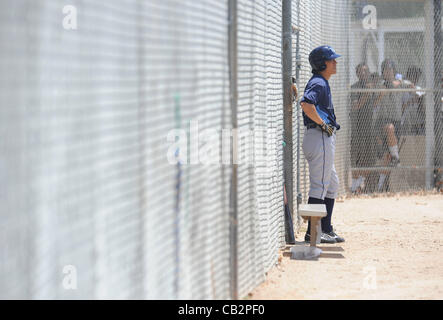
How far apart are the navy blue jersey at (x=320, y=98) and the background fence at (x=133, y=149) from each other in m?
0.61

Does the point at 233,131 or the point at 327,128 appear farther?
the point at 327,128

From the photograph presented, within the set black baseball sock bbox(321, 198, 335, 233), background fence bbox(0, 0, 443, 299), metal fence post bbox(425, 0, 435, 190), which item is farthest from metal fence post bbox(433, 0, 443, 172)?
background fence bbox(0, 0, 443, 299)

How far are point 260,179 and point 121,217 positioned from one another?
105 inches

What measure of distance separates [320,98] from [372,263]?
5.75 feet

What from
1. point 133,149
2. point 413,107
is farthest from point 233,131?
point 413,107

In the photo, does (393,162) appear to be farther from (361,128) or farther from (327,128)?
(327,128)

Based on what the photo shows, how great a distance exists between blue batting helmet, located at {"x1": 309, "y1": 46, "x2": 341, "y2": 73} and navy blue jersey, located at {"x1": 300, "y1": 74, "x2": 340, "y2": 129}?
0.12m

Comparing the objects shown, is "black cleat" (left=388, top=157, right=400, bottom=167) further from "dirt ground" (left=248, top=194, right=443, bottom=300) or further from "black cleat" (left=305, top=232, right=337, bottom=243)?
"black cleat" (left=305, top=232, right=337, bottom=243)

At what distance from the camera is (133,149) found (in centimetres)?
367

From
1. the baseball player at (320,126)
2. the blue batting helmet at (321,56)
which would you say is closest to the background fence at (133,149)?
the baseball player at (320,126)

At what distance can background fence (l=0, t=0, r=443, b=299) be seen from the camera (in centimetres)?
298

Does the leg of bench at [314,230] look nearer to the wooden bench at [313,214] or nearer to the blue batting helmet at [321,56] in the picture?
the wooden bench at [313,214]
